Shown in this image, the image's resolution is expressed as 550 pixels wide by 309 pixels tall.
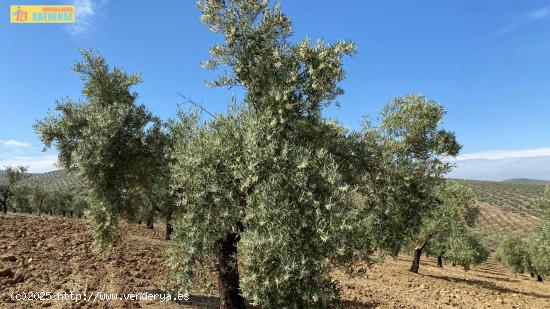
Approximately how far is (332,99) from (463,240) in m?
44.0

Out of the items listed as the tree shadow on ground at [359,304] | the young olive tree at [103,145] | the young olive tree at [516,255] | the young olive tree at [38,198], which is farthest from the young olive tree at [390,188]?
the young olive tree at [38,198]

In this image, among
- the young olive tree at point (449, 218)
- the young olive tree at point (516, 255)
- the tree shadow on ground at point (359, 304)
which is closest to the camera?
the tree shadow on ground at point (359, 304)

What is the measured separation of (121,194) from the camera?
671 inches

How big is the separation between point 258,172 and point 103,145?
739 cm

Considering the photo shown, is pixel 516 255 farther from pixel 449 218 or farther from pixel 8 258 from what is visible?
pixel 8 258

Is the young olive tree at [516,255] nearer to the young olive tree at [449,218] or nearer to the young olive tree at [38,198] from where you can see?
the young olive tree at [449,218]

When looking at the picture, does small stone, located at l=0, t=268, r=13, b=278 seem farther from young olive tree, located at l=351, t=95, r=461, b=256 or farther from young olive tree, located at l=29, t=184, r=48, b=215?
young olive tree, located at l=29, t=184, r=48, b=215

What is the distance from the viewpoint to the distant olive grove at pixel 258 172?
1055 centimetres

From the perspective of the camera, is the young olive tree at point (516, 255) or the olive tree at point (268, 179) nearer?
the olive tree at point (268, 179)

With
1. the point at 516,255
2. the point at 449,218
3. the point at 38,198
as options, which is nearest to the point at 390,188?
the point at 449,218

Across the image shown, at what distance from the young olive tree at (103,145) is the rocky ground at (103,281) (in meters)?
2.39

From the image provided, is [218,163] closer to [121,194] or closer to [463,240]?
[121,194]

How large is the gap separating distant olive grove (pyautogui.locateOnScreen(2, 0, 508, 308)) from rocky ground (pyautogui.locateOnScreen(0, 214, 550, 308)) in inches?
88.5

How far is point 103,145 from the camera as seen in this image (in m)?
14.9
